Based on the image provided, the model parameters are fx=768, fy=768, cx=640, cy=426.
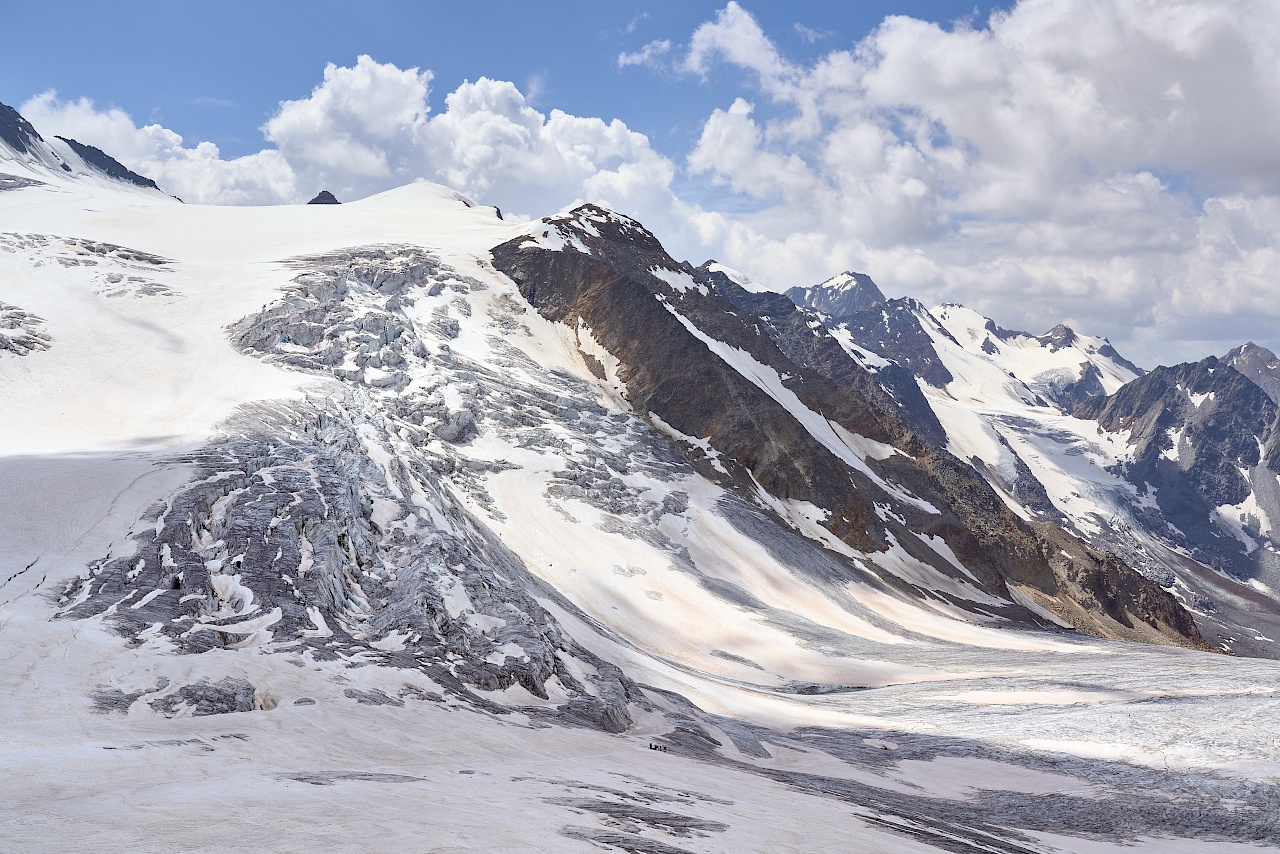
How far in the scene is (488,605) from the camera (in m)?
29.8

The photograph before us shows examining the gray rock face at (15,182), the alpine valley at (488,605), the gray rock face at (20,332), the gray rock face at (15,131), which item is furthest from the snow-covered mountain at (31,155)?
the gray rock face at (20,332)

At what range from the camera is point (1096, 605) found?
118000 mm

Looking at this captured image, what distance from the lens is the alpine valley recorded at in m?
14.4

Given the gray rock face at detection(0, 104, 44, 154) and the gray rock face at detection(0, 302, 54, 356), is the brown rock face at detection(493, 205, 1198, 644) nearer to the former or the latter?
the gray rock face at detection(0, 302, 54, 356)

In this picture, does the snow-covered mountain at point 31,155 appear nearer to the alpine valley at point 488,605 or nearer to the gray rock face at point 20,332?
the alpine valley at point 488,605

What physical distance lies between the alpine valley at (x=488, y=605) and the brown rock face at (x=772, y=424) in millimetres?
798

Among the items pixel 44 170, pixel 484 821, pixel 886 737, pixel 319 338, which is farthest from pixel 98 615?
pixel 44 170

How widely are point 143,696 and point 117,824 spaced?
30.6ft

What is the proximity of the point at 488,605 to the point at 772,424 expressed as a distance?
232ft

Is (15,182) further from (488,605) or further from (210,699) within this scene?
(210,699)

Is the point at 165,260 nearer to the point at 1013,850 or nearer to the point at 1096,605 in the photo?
the point at 1013,850

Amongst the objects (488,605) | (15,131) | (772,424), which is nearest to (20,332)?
(488,605)

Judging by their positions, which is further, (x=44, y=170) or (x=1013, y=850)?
(x=44, y=170)

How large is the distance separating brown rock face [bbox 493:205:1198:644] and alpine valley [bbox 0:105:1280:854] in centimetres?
80
